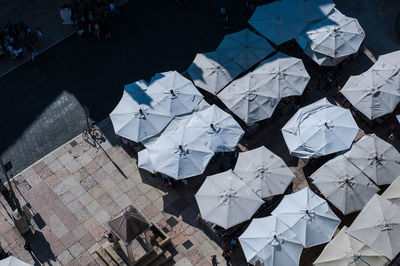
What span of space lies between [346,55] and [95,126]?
18510 mm

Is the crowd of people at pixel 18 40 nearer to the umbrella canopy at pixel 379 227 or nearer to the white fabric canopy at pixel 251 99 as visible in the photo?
the white fabric canopy at pixel 251 99

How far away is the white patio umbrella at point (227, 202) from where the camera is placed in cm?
3406

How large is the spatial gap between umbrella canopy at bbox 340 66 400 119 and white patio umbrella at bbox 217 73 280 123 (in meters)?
5.19

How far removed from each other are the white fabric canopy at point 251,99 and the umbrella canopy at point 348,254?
10240 millimetres

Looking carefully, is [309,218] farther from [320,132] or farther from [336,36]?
[336,36]

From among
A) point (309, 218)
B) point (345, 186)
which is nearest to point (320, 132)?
point (345, 186)

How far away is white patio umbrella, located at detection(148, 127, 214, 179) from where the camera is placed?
119ft

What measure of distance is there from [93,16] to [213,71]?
475 inches

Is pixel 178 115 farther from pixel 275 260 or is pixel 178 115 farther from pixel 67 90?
pixel 275 260

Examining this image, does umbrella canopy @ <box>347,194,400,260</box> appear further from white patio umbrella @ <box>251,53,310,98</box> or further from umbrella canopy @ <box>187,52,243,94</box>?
umbrella canopy @ <box>187,52,243,94</box>

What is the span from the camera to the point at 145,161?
37.1 metres

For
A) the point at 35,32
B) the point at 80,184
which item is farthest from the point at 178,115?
the point at 35,32

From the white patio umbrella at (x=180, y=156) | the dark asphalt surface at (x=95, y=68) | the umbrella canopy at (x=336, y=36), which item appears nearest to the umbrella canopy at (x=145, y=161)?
the white patio umbrella at (x=180, y=156)

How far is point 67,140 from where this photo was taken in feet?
132
